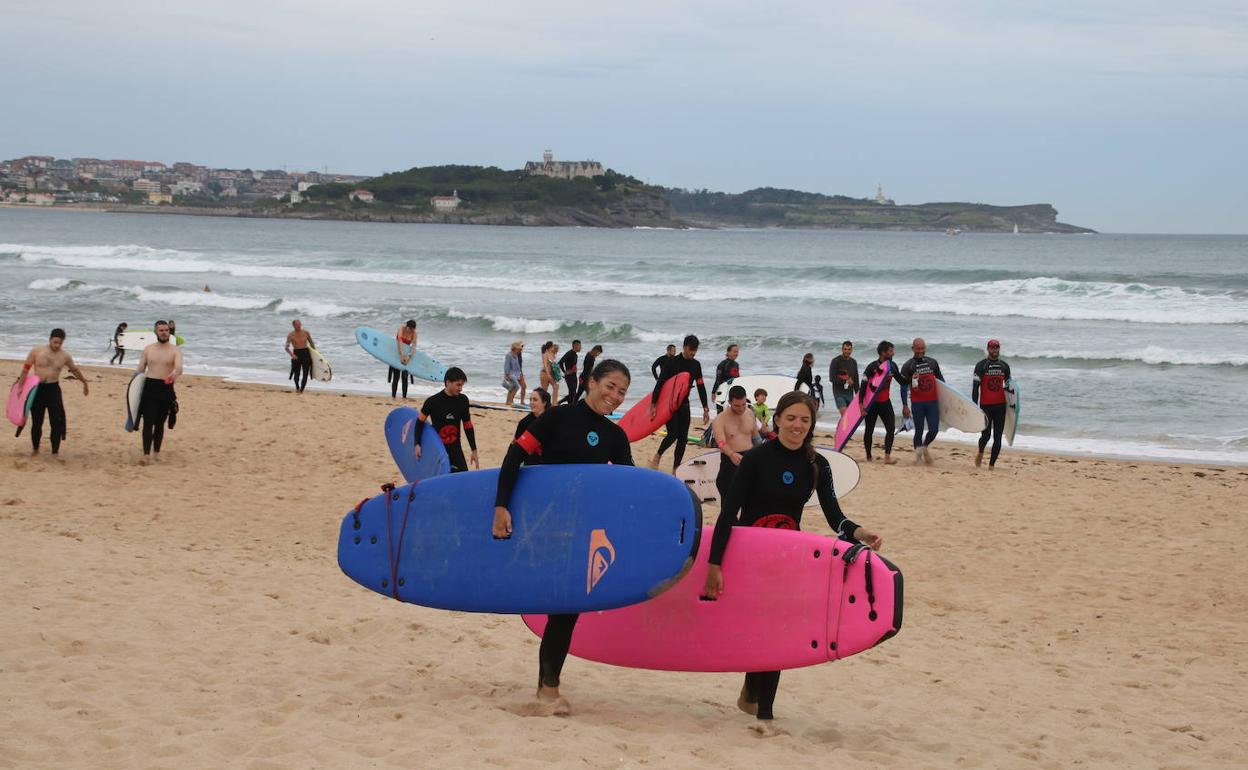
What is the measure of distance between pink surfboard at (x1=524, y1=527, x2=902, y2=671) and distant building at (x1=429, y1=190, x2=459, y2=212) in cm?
12488

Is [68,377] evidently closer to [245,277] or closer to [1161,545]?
[1161,545]

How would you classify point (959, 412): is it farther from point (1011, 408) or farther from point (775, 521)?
point (775, 521)

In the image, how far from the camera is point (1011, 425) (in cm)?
1356

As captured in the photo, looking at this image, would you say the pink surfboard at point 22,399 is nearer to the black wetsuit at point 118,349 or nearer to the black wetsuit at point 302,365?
the black wetsuit at point 302,365

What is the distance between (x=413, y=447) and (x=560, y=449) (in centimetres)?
354

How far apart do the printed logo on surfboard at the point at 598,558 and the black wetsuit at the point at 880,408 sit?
8506 mm

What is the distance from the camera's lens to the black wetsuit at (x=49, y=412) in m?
10.7

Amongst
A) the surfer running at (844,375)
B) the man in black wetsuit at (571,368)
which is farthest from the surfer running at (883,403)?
the man in black wetsuit at (571,368)

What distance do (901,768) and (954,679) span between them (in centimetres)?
175

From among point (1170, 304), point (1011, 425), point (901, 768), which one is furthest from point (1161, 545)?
point (1170, 304)

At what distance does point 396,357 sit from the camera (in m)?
19.1

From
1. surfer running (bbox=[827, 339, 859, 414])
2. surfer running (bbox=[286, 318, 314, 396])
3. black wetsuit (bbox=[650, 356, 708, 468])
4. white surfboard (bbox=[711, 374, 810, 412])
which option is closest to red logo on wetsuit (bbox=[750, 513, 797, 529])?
black wetsuit (bbox=[650, 356, 708, 468])

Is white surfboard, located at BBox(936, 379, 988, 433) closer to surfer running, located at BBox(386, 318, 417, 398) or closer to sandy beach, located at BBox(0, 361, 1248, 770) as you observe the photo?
sandy beach, located at BBox(0, 361, 1248, 770)

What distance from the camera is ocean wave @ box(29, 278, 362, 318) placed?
112 ft
